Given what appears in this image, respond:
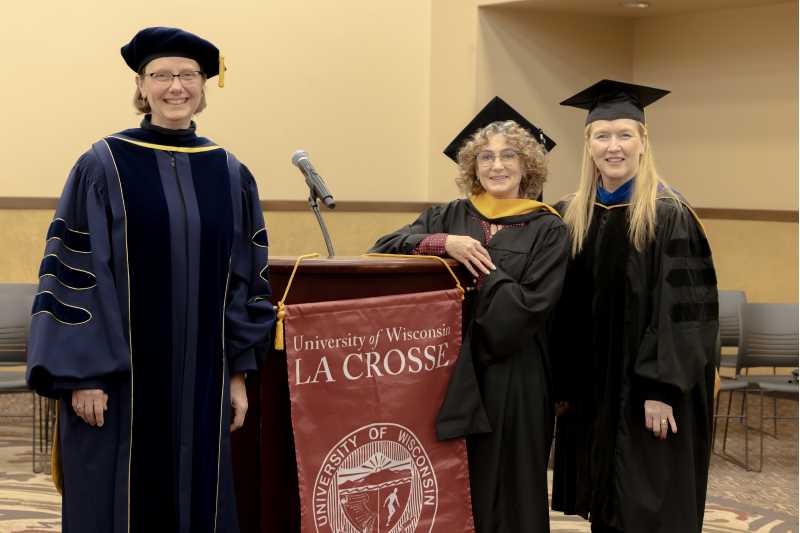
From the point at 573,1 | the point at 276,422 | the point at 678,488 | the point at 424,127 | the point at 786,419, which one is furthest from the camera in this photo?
the point at 424,127

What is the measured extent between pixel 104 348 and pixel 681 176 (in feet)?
22.2

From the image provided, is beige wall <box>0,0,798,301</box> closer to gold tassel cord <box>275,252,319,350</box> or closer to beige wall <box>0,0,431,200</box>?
beige wall <box>0,0,431,200</box>

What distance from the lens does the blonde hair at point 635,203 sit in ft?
11.5

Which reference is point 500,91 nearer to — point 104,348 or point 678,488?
point 678,488

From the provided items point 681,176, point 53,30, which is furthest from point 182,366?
point 681,176

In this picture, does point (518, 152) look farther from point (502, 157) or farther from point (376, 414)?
point (376, 414)

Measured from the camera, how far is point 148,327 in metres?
2.77

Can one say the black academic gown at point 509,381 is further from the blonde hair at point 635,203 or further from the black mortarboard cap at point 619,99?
the black mortarboard cap at point 619,99

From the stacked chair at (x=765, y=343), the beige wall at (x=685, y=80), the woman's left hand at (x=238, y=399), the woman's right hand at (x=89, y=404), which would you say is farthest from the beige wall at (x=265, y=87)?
the woman's right hand at (x=89, y=404)

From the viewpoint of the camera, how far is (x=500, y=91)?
8.20m

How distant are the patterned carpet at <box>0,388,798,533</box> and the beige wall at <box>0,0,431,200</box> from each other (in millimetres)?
1945

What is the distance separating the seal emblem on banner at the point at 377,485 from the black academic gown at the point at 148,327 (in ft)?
1.26

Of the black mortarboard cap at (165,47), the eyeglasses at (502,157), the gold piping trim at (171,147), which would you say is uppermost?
the black mortarboard cap at (165,47)

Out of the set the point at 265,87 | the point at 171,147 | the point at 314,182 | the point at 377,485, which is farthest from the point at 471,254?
the point at 265,87
